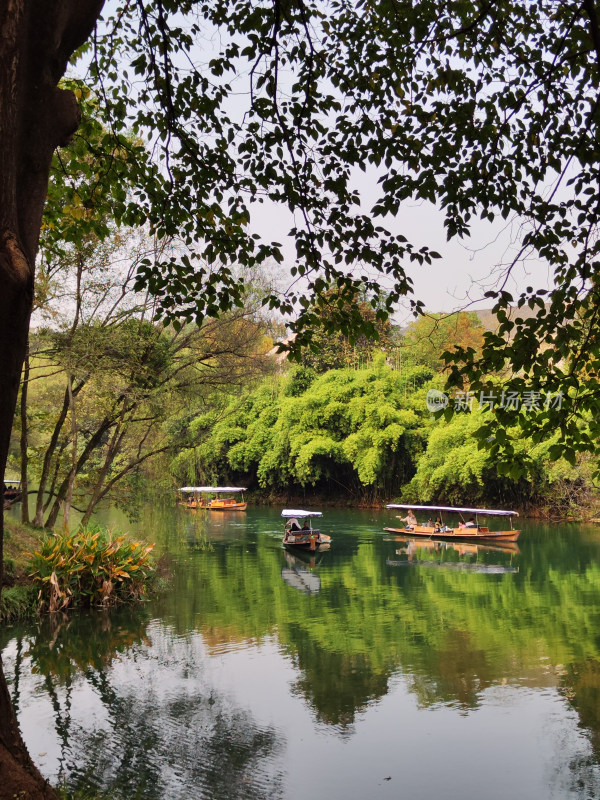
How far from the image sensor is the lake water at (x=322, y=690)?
27.5 ft

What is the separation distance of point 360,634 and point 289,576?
6.91 metres

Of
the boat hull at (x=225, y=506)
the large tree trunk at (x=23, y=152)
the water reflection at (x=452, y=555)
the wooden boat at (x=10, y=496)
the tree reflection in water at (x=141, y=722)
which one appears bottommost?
the tree reflection in water at (x=141, y=722)

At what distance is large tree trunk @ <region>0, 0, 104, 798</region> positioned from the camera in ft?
10.8

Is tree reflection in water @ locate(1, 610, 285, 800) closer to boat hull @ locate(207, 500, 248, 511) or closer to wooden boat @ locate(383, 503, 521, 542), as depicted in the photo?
wooden boat @ locate(383, 503, 521, 542)

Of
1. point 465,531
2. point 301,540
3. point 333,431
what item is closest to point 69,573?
point 301,540

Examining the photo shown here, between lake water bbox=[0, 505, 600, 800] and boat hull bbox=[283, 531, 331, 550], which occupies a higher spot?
boat hull bbox=[283, 531, 331, 550]

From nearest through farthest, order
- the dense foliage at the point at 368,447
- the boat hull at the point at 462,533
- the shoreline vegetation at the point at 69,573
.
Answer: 1. the shoreline vegetation at the point at 69,573
2. the boat hull at the point at 462,533
3. the dense foliage at the point at 368,447

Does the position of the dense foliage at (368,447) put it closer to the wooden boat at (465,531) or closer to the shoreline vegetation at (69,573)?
the wooden boat at (465,531)

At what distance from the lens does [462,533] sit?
95.2ft

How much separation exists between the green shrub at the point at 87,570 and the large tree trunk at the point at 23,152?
11766mm

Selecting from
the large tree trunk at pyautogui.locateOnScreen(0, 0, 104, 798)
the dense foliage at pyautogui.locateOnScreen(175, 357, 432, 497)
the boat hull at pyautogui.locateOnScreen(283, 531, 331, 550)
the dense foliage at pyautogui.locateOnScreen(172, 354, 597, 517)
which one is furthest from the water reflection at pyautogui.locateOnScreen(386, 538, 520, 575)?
the large tree trunk at pyautogui.locateOnScreen(0, 0, 104, 798)

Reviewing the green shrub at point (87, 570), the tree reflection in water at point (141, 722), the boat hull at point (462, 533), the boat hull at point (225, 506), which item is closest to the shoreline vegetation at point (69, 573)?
the green shrub at point (87, 570)

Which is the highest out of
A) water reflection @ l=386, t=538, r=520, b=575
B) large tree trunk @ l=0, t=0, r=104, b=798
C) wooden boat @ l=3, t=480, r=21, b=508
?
large tree trunk @ l=0, t=0, r=104, b=798

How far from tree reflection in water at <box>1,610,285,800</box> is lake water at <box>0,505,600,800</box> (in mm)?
32
